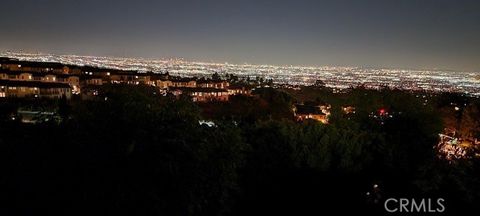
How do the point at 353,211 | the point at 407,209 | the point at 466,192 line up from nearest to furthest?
the point at 466,192, the point at 407,209, the point at 353,211

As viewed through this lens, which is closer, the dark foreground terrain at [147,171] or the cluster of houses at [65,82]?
the dark foreground terrain at [147,171]

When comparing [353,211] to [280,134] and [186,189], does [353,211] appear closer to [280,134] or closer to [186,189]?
[280,134]

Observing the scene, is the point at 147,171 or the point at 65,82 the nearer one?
the point at 147,171

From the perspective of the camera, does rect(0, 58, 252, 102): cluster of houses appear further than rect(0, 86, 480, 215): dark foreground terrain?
Yes

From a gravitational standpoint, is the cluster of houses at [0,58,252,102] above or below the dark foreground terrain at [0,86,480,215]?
below

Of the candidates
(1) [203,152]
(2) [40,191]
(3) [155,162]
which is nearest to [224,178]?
(1) [203,152]

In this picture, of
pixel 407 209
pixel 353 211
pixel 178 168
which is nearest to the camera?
pixel 178 168

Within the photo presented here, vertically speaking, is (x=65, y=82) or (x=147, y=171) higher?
(x=147, y=171)

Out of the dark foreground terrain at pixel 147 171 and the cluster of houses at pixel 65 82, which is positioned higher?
the dark foreground terrain at pixel 147 171
